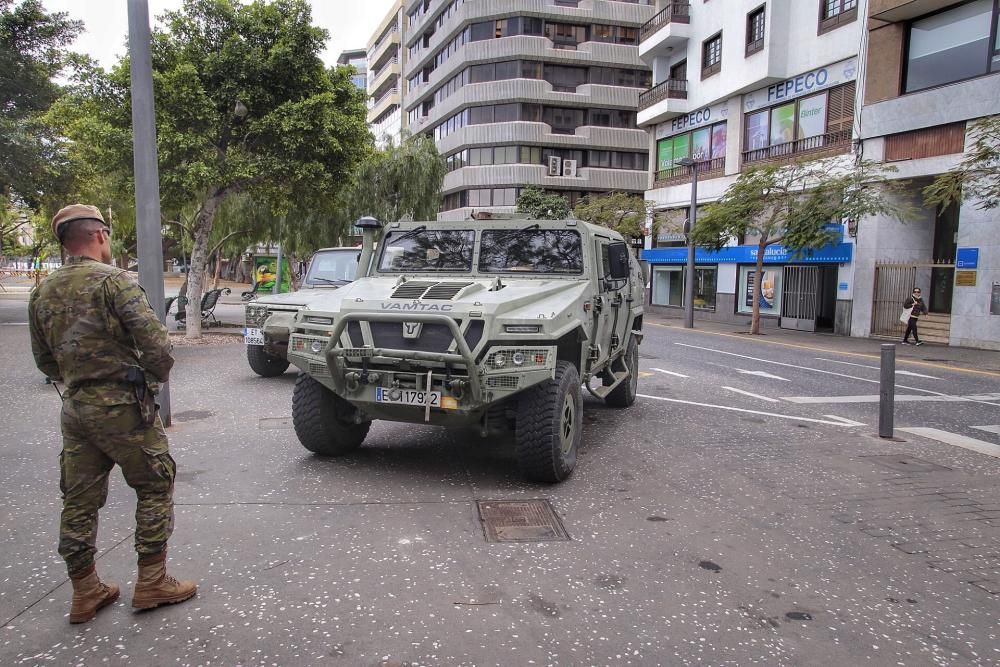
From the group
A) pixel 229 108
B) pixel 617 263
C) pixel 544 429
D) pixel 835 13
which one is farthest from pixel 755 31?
pixel 544 429

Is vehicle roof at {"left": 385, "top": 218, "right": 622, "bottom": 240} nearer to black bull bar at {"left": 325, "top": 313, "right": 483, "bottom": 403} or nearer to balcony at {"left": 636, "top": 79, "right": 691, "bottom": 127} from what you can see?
black bull bar at {"left": 325, "top": 313, "right": 483, "bottom": 403}

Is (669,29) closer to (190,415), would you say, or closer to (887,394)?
(887,394)

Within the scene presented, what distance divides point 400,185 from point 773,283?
15.7 meters

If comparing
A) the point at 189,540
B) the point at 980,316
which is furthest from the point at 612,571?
the point at 980,316

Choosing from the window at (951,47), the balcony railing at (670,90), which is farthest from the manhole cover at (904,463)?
the balcony railing at (670,90)

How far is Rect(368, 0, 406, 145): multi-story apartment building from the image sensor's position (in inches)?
2414

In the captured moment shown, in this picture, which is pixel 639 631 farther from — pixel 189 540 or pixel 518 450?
pixel 189 540

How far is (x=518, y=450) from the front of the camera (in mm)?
5023

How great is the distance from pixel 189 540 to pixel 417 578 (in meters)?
1.42

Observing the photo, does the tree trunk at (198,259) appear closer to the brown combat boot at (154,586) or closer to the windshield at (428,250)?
the windshield at (428,250)

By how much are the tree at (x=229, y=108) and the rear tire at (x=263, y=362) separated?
14.2ft

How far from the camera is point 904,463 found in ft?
20.1

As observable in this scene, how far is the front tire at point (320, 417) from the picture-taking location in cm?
552

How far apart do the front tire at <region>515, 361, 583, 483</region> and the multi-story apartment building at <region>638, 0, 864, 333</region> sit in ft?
59.8
